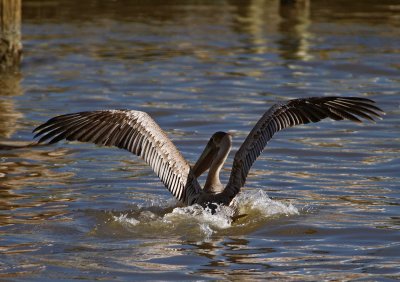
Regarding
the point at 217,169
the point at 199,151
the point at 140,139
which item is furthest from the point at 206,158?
the point at 199,151

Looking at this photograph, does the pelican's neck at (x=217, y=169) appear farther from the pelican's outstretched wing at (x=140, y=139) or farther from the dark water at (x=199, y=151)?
the dark water at (x=199, y=151)

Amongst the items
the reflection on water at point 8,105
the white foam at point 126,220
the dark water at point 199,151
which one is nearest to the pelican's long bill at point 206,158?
the dark water at point 199,151

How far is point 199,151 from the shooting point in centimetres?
1112

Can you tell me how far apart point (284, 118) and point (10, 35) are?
22.8ft

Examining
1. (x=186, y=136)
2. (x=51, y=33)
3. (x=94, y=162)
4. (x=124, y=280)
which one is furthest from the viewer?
(x=51, y=33)

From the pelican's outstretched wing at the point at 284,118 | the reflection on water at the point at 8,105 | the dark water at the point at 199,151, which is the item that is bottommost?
the reflection on water at the point at 8,105

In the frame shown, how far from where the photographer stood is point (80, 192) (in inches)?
367

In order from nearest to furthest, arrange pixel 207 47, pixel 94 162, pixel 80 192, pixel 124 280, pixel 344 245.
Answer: pixel 124 280
pixel 344 245
pixel 80 192
pixel 94 162
pixel 207 47

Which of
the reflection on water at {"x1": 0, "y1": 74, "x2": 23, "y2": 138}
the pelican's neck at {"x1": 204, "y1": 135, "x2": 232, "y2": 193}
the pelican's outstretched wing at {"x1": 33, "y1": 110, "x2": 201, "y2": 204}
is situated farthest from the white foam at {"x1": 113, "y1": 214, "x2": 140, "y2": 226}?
the reflection on water at {"x1": 0, "y1": 74, "x2": 23, "y2": 138}

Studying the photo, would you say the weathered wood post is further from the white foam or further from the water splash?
the white foam

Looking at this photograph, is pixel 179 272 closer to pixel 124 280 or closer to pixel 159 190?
pixel 124 280

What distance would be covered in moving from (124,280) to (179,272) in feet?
1.28

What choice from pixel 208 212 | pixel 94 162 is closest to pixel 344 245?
pixel 208 212

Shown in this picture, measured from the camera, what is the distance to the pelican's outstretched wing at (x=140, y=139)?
853 cm
